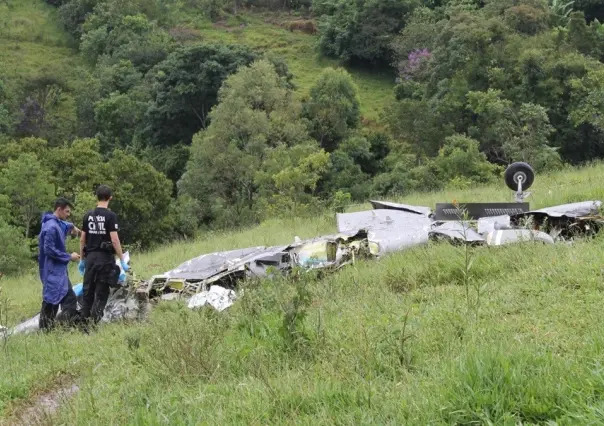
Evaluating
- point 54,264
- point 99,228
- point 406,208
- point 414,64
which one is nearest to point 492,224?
point 406,208

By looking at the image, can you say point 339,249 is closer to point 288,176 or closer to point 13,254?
point 288,176

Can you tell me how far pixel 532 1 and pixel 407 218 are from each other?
30656mm

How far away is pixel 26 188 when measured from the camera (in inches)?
928

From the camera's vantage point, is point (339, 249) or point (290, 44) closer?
point (339, 249)

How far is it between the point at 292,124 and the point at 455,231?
2349cm

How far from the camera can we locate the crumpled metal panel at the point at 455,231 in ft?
21.0

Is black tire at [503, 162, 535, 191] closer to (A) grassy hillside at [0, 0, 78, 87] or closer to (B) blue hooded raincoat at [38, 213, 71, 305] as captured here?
(B) blue hooded raincoat at [38, 213, 71, 305]

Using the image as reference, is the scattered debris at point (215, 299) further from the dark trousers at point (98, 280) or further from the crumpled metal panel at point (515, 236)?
the crumpled metal panel at point (515, 236)

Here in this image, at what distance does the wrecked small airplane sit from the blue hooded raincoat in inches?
20.2

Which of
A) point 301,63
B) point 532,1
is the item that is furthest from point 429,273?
point 301,63

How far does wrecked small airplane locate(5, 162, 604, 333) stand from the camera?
6203 millimetres

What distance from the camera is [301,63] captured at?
171 feet

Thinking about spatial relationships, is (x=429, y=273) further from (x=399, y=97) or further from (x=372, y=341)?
(x=399, y=97)

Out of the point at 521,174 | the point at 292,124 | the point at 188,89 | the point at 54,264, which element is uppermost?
the point at 188,89
